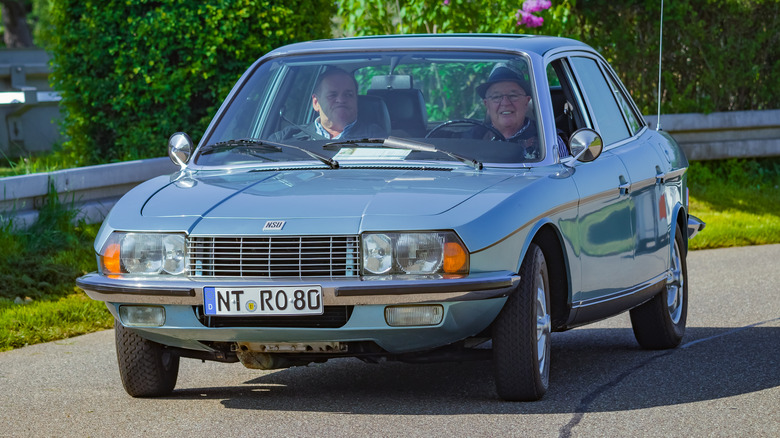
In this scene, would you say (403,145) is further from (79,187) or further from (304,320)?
(79,187)

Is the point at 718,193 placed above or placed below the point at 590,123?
below

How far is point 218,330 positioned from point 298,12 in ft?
25.8

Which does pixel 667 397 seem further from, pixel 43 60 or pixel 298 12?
pixel 43 60

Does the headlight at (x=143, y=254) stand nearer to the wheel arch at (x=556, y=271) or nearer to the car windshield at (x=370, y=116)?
the car windshield at (x=370, y=116)

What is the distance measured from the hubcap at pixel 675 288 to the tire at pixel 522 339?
2327 millimetres

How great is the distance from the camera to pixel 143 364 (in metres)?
6.15

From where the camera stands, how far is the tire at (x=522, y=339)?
224 inches

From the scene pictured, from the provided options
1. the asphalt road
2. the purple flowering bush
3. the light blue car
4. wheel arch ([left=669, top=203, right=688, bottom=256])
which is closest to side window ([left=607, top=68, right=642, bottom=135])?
the light blue car

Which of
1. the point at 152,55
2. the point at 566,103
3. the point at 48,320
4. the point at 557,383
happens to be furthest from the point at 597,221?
the point at 152,55

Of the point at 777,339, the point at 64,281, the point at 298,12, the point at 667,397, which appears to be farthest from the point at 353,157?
the point at 298,12

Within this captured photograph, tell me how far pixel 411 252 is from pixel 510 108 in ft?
5.00

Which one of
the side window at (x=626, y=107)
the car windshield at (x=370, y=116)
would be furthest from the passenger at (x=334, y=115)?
the side window at (x=626, y=107)

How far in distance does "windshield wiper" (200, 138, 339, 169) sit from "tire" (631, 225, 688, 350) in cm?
229

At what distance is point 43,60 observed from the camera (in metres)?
26.7
